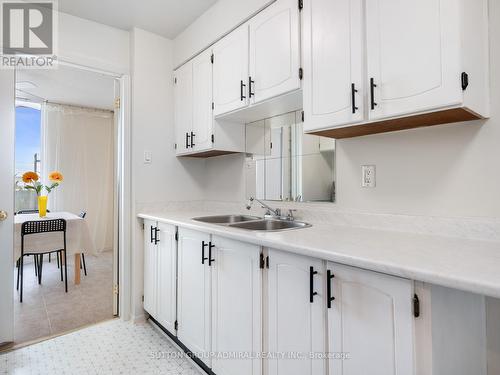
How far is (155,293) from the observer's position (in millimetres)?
2277

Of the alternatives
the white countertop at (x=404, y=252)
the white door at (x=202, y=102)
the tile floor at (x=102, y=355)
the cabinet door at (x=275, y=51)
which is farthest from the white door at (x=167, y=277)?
the cabinet door at (x=275, y=51)

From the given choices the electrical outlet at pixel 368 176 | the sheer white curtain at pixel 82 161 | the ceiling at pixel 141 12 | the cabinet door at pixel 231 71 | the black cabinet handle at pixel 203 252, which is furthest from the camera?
the sheer white curtain at pixel 82 161

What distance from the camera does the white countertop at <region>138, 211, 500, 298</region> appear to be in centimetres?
77

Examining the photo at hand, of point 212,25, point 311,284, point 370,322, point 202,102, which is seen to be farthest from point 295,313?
point 212,25

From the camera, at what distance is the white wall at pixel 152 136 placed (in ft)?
8.27

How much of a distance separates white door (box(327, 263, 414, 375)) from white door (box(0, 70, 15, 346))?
2.25 metres

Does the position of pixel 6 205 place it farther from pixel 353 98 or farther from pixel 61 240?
pixel 353 98

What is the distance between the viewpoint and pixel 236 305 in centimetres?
150

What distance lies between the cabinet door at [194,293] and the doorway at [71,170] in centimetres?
102

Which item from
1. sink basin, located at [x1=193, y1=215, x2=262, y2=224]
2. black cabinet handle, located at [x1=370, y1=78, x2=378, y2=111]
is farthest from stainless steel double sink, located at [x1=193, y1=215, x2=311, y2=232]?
black cabinet handle, located at [x1=370, y1=78, x2=378, y2=111]

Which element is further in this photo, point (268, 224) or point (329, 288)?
point (268, 224)

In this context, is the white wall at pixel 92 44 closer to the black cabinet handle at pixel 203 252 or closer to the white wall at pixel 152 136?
the white wall at pixel 152 136

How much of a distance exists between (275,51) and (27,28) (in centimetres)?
190

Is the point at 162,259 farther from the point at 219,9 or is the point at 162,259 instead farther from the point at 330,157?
the point at 219,9
